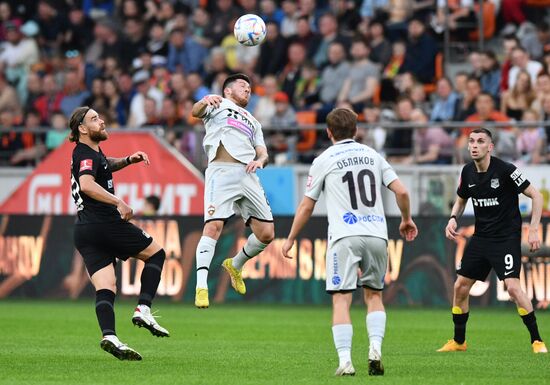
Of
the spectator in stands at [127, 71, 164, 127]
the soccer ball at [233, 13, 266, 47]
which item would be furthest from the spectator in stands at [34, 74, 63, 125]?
the soccer ball at [233, 13, 266, 47]

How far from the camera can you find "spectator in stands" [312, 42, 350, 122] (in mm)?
24250

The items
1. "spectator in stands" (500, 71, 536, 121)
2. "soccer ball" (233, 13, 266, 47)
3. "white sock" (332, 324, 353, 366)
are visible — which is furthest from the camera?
"spectator in stands" (500, 71, 536, 121)

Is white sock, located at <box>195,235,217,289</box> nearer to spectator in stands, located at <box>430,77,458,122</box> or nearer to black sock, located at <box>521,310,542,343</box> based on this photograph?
black sock, located at <box>521,310,542,343</box>

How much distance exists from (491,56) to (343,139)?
12.7 metres

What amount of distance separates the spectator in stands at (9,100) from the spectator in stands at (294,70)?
6.05 metres

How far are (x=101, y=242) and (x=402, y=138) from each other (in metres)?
11.1

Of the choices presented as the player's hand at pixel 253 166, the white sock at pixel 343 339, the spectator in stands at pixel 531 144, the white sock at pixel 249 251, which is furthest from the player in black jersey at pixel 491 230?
the spectator in stands at pixel 531 144

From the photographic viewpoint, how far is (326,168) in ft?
34.7

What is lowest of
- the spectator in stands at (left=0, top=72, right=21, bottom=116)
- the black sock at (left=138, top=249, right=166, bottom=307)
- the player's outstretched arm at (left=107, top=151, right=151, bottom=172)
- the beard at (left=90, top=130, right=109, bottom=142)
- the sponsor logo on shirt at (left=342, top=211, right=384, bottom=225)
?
the black sock at (left=138, top=249, right=166, bottom=307)

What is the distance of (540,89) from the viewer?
846 inches

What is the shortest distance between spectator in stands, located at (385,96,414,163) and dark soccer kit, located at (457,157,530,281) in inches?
355

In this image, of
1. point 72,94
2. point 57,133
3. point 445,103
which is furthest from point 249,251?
point 72,94

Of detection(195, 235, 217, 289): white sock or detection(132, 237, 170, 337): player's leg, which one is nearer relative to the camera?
detection(132, 237, 170, 337): player's leg

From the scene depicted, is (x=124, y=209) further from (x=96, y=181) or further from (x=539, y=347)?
(x=539, y=347)
